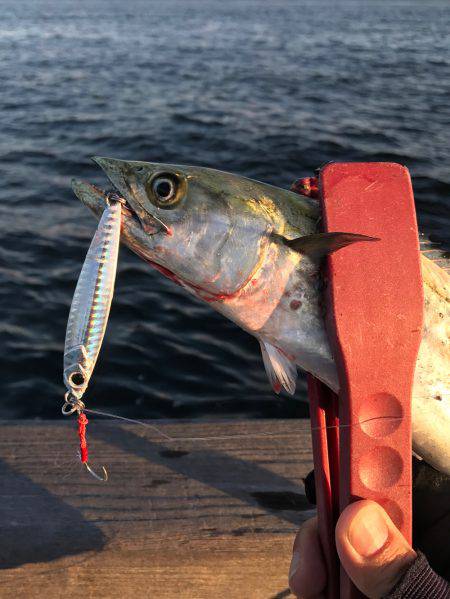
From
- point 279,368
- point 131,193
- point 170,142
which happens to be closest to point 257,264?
point 279,368

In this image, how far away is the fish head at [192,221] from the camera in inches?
102

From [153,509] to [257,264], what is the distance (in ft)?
4.43

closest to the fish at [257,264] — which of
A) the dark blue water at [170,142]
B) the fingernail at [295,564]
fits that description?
the fingernail at [295,564]

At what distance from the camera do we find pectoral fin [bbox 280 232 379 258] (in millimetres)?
2195

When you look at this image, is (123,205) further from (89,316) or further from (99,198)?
(89,316)

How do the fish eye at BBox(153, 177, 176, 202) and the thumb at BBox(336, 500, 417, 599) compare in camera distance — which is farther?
the fish eye at BBox(153, 177, 176, 202)

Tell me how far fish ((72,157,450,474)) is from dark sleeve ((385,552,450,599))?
22.0 inches

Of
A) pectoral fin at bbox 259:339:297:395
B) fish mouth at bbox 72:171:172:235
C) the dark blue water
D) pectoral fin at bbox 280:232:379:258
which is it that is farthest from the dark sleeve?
the dark blue water

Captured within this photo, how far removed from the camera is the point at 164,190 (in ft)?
8.71

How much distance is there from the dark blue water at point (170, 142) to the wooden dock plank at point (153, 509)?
10.4 feet

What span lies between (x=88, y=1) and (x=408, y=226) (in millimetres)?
79462

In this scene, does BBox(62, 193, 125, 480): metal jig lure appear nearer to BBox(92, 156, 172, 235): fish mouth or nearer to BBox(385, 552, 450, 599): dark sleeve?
BBox(92, 156, 172, 235): fish mouth

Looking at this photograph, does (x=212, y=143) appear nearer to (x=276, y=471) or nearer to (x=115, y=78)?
(x=115, y=78)

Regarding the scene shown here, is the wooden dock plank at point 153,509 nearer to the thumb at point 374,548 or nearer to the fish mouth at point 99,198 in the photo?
the thumb at point 374,548
